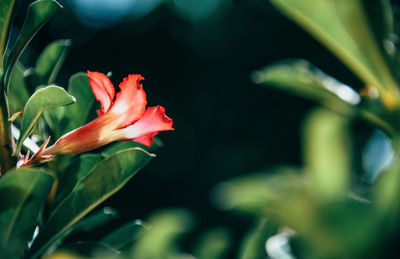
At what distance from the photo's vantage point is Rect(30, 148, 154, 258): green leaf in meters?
0.55

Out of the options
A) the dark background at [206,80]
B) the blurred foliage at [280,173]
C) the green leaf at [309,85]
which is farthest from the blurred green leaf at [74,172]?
the dark background at [206,80]

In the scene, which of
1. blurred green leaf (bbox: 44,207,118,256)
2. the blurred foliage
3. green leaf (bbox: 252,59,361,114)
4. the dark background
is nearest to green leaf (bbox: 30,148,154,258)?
the blurred foliage

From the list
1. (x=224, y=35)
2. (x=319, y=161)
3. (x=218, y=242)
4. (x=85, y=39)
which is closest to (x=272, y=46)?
(x=224, y=35)

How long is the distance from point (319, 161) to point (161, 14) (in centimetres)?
527

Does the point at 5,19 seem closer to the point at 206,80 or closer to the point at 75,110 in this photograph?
the point at 75,110

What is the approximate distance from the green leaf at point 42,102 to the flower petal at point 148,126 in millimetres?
115

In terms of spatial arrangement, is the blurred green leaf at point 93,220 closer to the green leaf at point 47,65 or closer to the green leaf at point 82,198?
the green leaf at point 82,198

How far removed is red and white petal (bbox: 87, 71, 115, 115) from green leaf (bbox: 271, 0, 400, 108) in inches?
9.9

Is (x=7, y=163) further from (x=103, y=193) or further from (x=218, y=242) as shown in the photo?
(x=218, y=242)

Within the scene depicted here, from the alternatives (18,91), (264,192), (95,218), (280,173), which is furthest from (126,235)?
(264,192)

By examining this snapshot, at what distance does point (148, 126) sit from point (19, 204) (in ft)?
A: 0.60

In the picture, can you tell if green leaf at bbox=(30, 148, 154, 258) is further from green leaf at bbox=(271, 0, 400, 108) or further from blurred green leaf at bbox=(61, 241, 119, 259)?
green leaf at bbox=(271, 0, 400, 108)

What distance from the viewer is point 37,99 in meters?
Result: 0.49

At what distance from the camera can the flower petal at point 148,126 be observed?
579 mm
